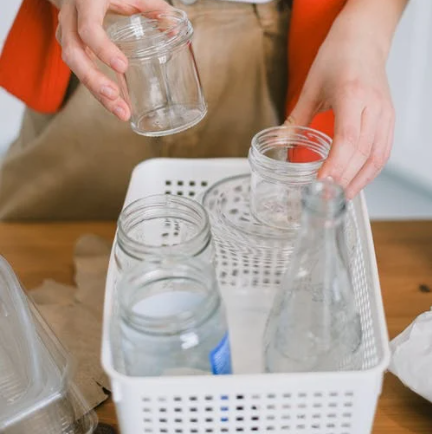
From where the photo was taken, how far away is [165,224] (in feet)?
1.90

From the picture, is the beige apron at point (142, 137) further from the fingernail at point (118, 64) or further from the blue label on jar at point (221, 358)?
the blue label on jar at point (221, 358)

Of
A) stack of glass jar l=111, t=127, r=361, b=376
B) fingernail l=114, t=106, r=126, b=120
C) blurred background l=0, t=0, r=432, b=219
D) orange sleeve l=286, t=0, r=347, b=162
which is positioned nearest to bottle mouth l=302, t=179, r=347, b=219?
stack of glass jar l=111, t=127, r=361, b=376

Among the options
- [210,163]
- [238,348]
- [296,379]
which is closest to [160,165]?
[210,163]

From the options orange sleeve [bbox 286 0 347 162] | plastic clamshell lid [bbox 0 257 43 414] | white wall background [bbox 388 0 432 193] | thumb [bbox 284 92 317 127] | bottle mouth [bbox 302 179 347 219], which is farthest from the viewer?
white wall background [bbox 388 0 432 193]

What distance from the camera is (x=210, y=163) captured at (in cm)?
69

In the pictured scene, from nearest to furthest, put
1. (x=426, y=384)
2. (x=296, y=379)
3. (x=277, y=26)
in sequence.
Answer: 1. (x=296, y=379)
2. (x=426, y=384)
3. (x=277, y=26)

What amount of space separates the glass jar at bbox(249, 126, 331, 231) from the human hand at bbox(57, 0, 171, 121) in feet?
0.40

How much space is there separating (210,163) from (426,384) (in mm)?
282

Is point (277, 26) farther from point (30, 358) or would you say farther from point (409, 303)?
point (30, 358)

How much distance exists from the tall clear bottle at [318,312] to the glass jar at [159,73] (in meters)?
0.22

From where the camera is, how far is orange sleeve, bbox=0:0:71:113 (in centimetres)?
82

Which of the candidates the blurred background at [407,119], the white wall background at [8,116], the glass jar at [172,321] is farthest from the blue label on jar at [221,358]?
the white wall background at [8,116]

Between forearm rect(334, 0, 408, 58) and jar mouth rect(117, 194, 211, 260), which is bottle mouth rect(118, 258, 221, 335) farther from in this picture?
forearm rect(334, 0, 408, 58)

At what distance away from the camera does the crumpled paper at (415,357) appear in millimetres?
571
